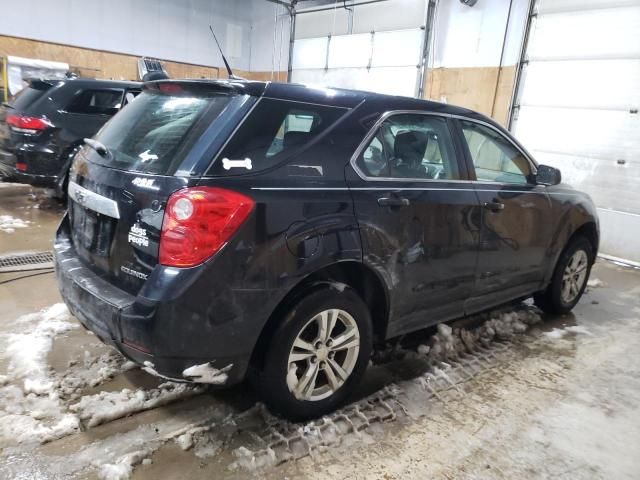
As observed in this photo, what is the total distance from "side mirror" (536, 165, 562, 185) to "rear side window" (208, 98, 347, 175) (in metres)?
1.94

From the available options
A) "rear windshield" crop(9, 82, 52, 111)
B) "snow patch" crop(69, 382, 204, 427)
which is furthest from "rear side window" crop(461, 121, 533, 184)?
"rear windshield" crop(9, 82, 52, 111)

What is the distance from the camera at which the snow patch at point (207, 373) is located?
2.06 m

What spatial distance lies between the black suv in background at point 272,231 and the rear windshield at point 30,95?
4316 mm

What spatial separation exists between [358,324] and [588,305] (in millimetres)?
3372

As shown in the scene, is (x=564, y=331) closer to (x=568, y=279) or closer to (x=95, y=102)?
(x=568, y=279)

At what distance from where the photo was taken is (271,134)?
221 centimetres

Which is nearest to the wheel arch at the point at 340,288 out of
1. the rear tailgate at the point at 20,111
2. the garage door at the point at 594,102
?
the rear tailgate at the point at 20,111

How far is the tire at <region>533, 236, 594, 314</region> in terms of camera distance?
412 centimetres

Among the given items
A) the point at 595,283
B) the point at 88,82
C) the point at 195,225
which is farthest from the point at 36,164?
the point at 595,283

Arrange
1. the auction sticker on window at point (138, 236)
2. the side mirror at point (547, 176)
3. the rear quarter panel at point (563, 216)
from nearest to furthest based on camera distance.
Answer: the auction sticker on window at point (138, 236) → the side mirror at point (547, 176) → the rear quarter panel at point (563, 216)

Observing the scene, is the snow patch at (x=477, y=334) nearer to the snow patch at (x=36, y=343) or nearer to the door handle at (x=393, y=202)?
the door handle at (x=393, y=202)

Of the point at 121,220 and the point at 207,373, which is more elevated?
the point at 121,220

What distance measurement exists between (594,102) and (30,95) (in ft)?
26.1

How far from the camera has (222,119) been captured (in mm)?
2148
